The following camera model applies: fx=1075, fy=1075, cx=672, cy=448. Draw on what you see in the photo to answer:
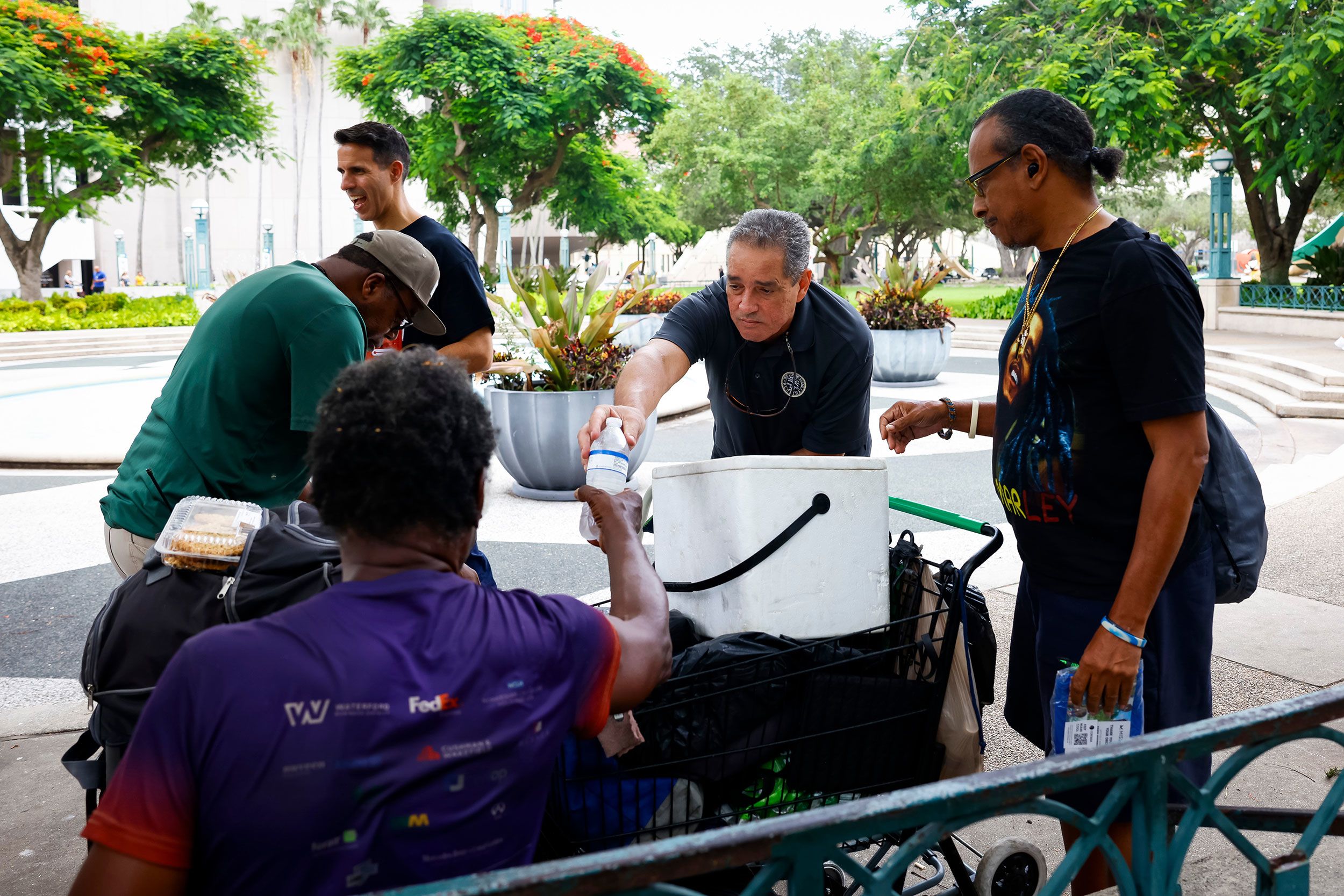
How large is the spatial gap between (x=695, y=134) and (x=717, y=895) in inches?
1754

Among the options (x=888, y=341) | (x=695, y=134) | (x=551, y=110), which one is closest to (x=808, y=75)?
(x=695, y=134)

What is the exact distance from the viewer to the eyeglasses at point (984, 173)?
2.28m

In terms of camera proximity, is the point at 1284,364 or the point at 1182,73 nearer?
the point at 1284,364

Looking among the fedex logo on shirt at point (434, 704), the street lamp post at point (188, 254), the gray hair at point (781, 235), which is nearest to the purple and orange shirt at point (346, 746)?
the fedex logo on shirt at point (434, 704)

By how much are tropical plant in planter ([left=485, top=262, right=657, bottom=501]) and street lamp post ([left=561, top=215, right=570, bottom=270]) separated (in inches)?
1289

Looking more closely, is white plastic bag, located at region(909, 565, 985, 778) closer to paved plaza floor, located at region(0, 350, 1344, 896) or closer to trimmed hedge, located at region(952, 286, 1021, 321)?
paved plaza floor, located at region(0, 350, 1344, 896)

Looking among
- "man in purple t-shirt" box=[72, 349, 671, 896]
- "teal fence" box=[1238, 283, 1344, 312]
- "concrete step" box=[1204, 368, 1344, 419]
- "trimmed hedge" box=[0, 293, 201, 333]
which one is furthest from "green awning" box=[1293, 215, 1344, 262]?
"man in purple t-shirt" box=[72, 349, 671, 896]

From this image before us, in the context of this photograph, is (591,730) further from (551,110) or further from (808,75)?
(808,75)

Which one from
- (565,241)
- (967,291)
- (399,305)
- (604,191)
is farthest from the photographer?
(565,241)

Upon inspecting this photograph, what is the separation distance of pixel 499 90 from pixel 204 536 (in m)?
38.0

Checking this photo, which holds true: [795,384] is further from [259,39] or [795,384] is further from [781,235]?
[259,39]

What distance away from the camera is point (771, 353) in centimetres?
324

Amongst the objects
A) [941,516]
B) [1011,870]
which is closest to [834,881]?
[1011,870]

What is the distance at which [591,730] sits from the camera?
5.11ft
